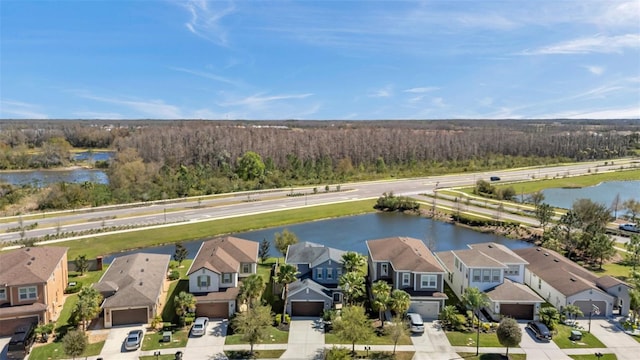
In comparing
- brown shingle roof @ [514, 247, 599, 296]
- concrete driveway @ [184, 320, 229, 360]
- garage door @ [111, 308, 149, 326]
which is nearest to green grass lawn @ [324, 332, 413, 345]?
concrete driveway @ [184, 320, 229, 360]

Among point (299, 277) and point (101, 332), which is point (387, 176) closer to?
point (299, 277)

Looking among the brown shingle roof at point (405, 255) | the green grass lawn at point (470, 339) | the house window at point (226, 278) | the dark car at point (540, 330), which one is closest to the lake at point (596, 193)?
the brown shingle roof at point (405, 255)

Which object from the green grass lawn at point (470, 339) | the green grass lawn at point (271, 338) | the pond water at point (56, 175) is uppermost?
the pond water at point (56, 175)

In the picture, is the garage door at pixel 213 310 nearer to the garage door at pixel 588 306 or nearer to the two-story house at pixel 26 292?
the two-story house at pixel 26 292

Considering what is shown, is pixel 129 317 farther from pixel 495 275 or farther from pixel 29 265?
pixel 495 275

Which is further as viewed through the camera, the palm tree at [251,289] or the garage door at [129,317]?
the palm tree at [251,289]

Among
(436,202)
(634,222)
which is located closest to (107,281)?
(436,202)
